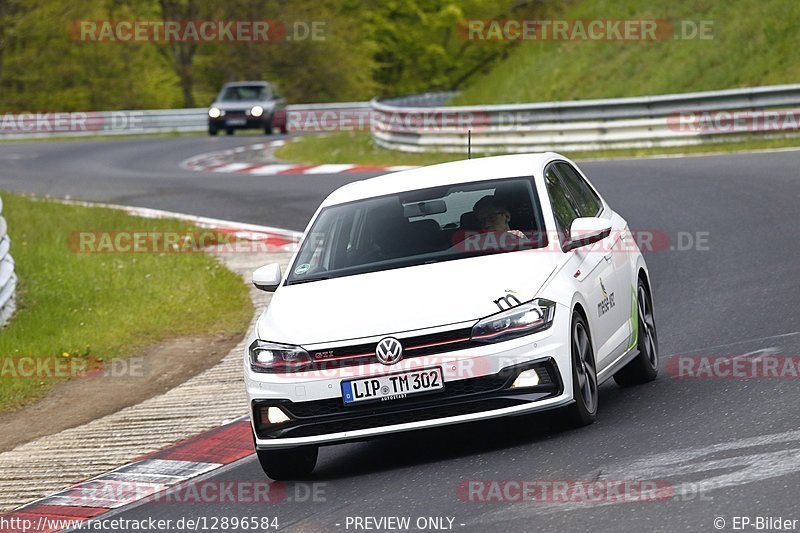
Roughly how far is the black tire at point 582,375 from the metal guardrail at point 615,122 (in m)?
17.0

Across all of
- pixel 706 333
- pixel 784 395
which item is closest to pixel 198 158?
pixel 706 333

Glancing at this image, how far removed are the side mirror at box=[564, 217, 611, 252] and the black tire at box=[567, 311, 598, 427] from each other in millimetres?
503

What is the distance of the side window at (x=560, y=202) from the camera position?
8484 millimetres

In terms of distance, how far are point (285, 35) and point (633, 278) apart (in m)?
58.7

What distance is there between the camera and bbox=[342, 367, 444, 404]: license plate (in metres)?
7.25

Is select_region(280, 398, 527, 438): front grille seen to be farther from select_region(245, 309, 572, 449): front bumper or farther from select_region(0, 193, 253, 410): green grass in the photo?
select_region(0, 193, 253, 410): green grass

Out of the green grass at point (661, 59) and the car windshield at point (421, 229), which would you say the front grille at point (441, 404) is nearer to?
the car windshield at point (421, 229)

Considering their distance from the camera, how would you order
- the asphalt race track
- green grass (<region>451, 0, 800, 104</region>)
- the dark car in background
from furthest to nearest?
the dark car in background → green grass (<region>451, 0, 800, 104</region>) → the asphalt race track

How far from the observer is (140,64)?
67.9 meters

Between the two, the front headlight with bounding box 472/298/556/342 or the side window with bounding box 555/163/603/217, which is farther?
the side window with bounding box 555/163/603/217

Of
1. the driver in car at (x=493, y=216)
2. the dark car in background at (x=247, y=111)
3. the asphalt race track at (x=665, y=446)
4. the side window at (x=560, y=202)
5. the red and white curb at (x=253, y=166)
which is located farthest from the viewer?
the dark car in background at (x=247, y=111)

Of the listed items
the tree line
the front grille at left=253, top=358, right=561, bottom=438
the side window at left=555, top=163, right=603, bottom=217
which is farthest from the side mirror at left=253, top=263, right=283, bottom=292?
the tree line

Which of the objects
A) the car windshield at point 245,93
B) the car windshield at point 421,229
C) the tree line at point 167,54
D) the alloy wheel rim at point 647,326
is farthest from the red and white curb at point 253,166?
the tree line at point 167,54

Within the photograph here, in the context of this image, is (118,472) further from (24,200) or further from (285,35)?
(285,35)
